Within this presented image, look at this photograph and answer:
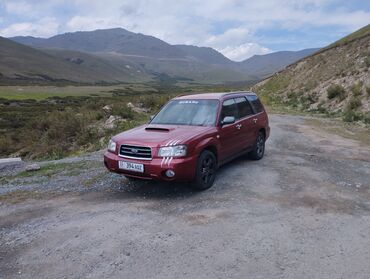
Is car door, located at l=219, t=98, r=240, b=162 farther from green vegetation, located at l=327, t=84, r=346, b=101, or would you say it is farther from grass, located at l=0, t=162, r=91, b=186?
green vegetation, located at l=327, t=84, r=346, b=101

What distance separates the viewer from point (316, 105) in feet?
85.7

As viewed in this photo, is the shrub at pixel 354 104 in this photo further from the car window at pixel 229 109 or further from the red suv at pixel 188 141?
the car window at pixel 229 109

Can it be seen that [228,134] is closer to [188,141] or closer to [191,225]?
[188,141]

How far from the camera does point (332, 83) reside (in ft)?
93.0

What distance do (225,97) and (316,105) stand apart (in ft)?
62.9

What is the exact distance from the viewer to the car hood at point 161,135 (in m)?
6.89

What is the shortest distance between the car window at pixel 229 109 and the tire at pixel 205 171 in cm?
106

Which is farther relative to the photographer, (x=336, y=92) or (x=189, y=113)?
(x=336, y=92)

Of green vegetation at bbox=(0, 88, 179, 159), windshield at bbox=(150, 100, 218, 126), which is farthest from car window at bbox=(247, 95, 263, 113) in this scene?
green vegetation at bbox=(0, 88, 179, 159)

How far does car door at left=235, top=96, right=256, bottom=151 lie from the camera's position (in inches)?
349

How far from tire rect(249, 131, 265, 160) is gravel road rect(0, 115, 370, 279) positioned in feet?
2.01

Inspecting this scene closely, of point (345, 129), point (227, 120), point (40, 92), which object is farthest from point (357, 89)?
point (40, 92)

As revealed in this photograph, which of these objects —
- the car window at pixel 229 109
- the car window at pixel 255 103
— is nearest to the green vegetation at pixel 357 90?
the car window at pixel 255 103

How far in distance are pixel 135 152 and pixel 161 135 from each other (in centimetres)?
58
